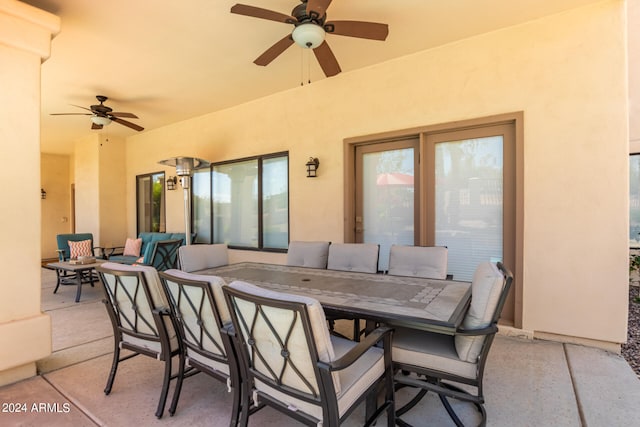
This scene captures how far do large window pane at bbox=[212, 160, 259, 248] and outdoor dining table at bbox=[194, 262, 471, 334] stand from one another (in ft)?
8.66

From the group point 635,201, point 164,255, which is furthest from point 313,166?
point 635,201

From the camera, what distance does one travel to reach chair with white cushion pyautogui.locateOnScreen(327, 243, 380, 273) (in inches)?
123

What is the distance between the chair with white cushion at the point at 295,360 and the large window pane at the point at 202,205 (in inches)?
203

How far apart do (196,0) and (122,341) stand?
288cm

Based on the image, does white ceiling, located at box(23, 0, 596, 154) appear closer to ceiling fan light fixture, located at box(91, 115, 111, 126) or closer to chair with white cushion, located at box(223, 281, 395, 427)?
ceiling fan light fixture, located at box(91, 115, 111, 126)

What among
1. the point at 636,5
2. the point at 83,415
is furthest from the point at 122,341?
the point at 636,5

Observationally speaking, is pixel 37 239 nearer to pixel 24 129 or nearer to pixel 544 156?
pixel 24 129

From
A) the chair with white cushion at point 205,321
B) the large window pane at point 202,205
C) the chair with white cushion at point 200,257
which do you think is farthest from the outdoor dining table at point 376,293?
the large window pane at point 202,205

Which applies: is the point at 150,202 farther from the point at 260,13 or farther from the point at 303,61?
the point at 260,13

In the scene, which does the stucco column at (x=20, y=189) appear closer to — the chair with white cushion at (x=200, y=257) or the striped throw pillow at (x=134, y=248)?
the chair with white cushion at (x=200, y=257)

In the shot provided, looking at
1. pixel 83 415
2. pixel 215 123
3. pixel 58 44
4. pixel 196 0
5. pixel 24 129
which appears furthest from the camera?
pixel 215 123

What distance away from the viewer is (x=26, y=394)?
92.5 inches

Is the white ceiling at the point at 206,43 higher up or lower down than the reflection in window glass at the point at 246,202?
higher up

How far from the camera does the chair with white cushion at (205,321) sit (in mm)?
1716
